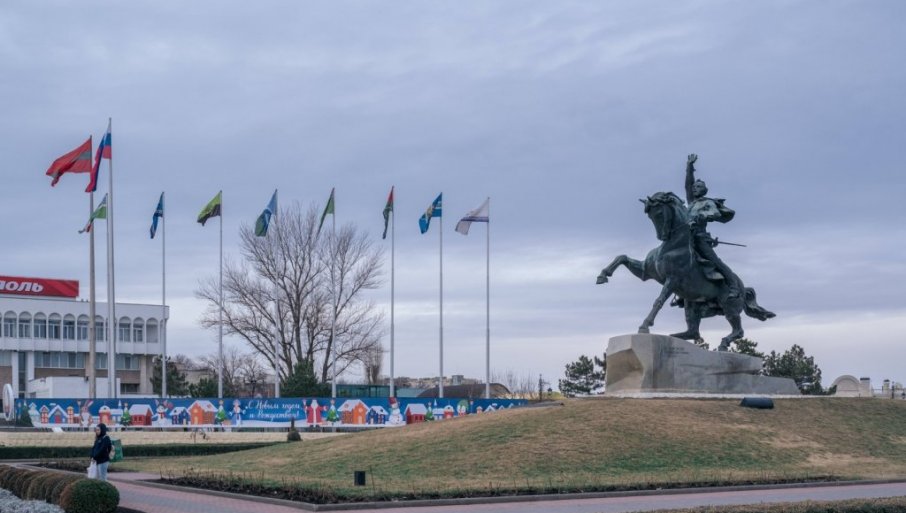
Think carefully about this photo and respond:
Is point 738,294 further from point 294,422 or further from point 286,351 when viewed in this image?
point 286,351

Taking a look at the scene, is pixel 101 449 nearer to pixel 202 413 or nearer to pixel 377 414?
pixel 202 413

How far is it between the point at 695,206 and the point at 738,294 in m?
3.81

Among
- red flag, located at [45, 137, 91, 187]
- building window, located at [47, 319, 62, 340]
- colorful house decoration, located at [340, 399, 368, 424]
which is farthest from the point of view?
building window, located at [47, 319, 62, 340]

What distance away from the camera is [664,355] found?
37.4m

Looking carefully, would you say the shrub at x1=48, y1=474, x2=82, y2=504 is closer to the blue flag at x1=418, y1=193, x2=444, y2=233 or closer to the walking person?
the walking person

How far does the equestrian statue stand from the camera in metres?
37.8

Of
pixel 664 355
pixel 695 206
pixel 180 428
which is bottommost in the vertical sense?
pixel 180 428

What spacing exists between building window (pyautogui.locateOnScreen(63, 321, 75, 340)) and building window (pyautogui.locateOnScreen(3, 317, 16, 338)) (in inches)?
167

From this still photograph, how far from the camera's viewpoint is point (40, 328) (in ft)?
302

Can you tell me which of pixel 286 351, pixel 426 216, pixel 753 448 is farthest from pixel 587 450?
pixel 286 351

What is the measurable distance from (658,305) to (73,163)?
25.8m

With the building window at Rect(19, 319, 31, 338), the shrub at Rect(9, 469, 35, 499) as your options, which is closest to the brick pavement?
the shrub at Rect(9, 469, 35, 499)

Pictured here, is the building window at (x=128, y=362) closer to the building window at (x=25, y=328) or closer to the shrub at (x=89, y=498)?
the building window at (x=25, y=328)

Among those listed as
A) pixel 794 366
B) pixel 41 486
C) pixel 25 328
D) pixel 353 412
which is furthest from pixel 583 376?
pixel 41 486
